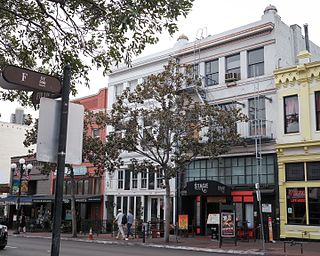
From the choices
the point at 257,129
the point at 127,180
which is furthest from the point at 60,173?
the point at 127,180

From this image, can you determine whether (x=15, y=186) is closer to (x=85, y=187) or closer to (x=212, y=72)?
(x=85, y=187)

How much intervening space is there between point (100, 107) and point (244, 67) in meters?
15.0

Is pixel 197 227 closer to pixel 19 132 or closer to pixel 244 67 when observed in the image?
pixel 244 67

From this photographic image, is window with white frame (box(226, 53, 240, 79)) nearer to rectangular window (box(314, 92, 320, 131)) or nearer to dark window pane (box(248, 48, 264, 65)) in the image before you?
dark window pane (box(248, 48, 264, 65))

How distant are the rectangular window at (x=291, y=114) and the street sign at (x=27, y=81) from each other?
913 inches

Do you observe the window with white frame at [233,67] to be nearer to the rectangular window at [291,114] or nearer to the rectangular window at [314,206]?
the rectangular window at [291,114]

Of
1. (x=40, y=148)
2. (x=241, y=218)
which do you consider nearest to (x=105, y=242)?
(x=241, y=218)

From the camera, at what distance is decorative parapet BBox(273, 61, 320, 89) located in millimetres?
25891

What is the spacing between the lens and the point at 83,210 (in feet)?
129

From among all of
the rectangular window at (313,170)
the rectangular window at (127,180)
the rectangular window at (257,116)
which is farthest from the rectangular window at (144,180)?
the rectangular window at (313,170)

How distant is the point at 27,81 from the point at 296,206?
75.9ft

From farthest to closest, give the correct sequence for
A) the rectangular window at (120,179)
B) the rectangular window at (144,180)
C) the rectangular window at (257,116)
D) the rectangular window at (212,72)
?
the rectangular window at (120,179)
the rectangular window at (144,180)
the rectangular window at (212,72)
the rectangular window at (257,116)

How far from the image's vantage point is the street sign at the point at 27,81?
194 inches

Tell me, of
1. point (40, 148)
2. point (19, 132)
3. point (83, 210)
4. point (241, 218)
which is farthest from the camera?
point (19, 132)
